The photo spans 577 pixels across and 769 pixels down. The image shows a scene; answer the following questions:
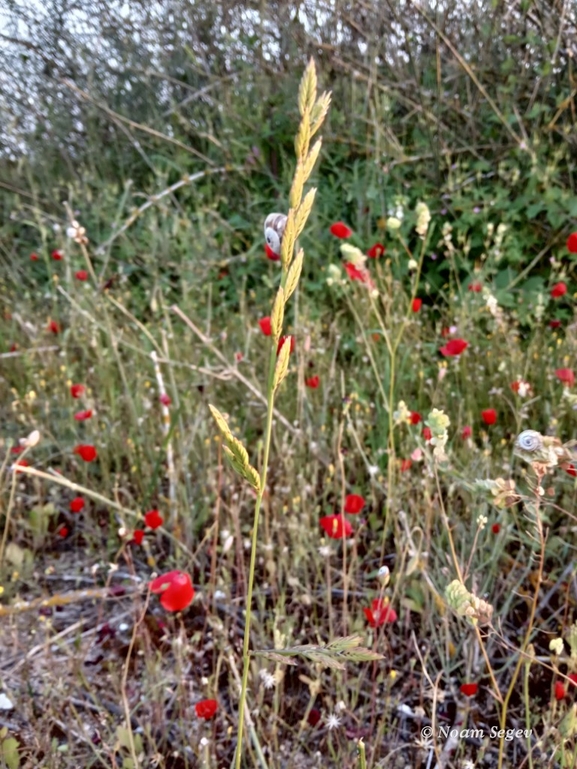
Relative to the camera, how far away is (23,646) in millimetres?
1325

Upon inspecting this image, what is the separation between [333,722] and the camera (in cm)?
107

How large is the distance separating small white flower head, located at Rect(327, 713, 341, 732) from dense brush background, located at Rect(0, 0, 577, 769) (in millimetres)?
21

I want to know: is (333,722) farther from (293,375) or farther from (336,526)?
(293,375)

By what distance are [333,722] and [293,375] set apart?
1.10 meters

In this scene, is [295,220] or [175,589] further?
[175,589]

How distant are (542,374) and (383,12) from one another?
192 cm

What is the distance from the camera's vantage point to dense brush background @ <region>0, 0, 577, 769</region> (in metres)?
1.17

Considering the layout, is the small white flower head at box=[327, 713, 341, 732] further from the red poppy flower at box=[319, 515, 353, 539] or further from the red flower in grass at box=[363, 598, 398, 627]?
the red poppy flower at box=[319, 515, 353, 539]

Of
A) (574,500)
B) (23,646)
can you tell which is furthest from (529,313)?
(23,646)

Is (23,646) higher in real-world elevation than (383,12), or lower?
lower

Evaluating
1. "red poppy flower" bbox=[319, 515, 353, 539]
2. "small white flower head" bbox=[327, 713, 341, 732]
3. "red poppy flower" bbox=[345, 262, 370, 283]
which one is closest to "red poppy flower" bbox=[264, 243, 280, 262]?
"red poppy flower" bbox=[345, 262, 370, 283]

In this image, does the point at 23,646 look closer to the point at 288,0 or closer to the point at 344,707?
the point at 344,707

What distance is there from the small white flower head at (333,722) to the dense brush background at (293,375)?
2 cm

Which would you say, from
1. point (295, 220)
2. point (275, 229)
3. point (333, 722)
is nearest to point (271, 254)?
point (275, 229)
